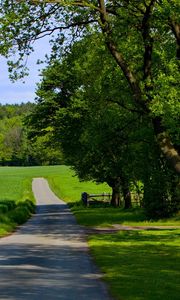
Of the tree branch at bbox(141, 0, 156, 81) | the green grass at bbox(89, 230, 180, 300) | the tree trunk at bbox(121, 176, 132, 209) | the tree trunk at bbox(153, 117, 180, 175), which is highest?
the tree branch at bbox(141, 0, 156, 81)

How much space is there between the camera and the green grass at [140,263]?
436 inches

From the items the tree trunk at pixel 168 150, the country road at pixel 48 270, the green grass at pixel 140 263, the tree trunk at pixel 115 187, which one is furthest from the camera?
the tree trunk at pixel 115 187

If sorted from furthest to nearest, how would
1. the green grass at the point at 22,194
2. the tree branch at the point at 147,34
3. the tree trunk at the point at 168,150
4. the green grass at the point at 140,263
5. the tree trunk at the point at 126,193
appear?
the tree trunk at the point at 126,193 → the green grass at the point at 22,194 → the tree branch at the point at 147,34 → the tree trunk at the point at 168,150 → the green grass at the point at 140,263

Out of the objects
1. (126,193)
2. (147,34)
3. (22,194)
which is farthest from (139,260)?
(22,194)

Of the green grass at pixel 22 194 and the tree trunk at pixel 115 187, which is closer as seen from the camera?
the green grass at pixel 22 194

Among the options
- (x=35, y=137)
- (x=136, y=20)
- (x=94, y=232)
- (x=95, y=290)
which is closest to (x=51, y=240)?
(x=94, y=232)

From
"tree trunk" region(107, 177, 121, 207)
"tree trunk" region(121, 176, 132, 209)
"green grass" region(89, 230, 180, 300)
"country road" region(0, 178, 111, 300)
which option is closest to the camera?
"country road" region(0, 178, 111, 300)

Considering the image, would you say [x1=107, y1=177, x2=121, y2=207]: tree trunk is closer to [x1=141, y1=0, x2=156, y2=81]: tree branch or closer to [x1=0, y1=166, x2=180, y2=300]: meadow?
[x1=0, y1=166, x2=180, y2=300]: meadow

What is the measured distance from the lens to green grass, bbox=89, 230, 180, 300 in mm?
11086

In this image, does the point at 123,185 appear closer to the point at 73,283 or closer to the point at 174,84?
the point at 174,84

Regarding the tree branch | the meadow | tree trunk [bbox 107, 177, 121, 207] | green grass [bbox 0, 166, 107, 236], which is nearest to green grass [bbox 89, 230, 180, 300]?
the meadow

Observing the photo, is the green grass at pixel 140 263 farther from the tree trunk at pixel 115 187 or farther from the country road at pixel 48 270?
the tree trunk at pixel 115 187

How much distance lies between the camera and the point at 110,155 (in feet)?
136

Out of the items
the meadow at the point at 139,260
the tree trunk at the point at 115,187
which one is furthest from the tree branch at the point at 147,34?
the tree trunk at the point at 115,187
